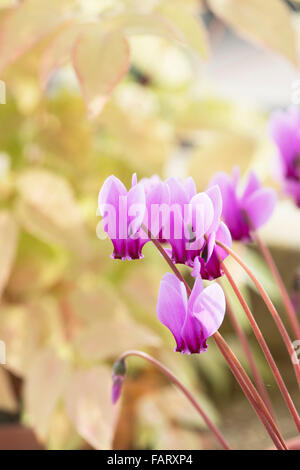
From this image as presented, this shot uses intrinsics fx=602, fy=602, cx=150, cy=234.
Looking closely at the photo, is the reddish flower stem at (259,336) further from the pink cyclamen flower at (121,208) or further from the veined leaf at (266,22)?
the veined leaf at (266,22)

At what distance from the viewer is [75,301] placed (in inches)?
18.5

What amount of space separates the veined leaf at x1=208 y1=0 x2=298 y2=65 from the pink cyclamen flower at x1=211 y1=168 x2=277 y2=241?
0.11 meters

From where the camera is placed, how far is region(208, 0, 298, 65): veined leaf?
0.33 m

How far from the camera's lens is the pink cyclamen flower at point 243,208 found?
247 millimetres

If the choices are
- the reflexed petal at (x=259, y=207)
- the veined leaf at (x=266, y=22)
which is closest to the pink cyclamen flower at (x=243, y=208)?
the reflexed petal at (x=259, y=207)

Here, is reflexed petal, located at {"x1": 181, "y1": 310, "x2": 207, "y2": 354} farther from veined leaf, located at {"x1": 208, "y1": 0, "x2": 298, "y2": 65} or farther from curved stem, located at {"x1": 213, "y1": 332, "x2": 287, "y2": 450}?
veined leaf, located at {"x1": 208, "y1": 0, "x2": 298, "y2": 65}

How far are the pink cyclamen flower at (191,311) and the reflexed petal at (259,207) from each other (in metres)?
0.07

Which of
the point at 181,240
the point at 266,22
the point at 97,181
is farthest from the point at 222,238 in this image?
the point at 97,181

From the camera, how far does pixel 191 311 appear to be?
19 cm

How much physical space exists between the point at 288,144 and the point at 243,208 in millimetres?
48

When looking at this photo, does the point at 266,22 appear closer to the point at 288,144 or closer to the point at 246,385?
the point at 288,144

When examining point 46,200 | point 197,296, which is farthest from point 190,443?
point 197,296

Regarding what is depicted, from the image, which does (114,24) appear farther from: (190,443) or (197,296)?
(190,443)

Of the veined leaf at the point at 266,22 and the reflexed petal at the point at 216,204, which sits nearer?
the reflexed petal at the point at 216,204
